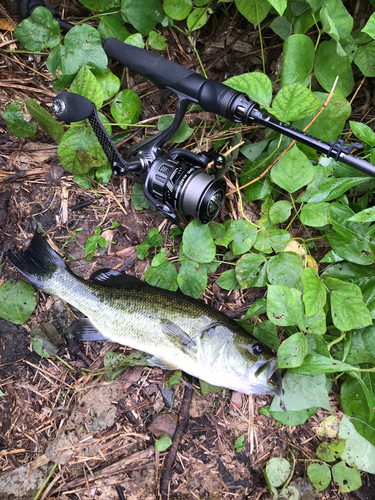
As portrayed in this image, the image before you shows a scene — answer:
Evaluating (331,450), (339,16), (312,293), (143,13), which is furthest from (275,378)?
(143,13)

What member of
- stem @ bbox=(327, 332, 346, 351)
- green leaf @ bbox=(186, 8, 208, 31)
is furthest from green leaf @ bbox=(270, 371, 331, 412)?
green leaf @ bbox=(186, 8, 208, 31)

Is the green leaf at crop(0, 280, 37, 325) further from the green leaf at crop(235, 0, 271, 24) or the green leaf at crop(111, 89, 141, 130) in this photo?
the green leaf at crop(235, 0, 271, 24)

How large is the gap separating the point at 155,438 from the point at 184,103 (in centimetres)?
244

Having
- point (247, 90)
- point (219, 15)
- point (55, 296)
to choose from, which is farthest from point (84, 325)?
point (219, 15)

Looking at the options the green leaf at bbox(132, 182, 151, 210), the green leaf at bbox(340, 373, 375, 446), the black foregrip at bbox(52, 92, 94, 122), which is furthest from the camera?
the green leaf at bbox(132, 182, 151, 210)

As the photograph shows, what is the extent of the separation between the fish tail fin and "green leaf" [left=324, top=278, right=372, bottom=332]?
6.25 ft

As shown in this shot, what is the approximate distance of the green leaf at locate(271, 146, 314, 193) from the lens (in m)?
2.32

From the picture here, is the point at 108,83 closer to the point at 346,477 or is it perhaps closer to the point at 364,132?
the point at 364,132

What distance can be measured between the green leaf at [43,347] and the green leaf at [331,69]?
8.96 feet

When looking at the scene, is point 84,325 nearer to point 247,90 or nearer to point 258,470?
point 258,470

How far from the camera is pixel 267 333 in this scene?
2.55 metres

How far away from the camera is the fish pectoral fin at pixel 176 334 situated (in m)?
2.33

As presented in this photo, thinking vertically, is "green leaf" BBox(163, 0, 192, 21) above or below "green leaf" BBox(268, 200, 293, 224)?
above

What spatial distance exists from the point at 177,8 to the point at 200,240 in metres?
1.71
